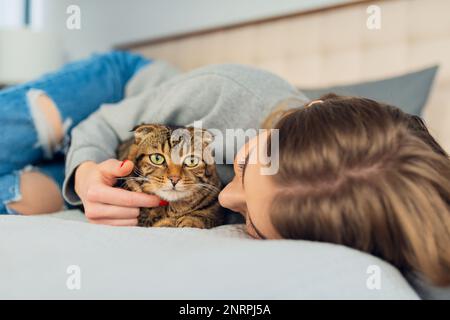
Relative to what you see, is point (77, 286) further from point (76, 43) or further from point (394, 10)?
point (76, 43)

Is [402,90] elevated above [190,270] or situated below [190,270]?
above

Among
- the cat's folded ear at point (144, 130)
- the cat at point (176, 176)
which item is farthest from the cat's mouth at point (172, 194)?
the cat's folded ear at point (144, 130)

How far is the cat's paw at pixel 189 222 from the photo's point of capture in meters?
0.79

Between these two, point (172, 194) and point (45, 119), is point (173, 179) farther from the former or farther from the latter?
point (45, 119)

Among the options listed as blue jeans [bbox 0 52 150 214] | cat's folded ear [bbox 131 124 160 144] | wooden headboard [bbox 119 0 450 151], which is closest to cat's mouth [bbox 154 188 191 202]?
cat's folded ear [bbox 131 124 160 144]

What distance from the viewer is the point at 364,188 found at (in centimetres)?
60

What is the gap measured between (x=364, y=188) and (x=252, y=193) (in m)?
0.18

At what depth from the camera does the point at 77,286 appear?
0.56 meters

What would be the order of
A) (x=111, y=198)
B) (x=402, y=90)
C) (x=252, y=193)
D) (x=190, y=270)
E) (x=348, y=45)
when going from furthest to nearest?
(x=348, y=45) < (x=402, y=90) < (x=111, y=198) < (x=252, y=193) < (x=190, y=270)

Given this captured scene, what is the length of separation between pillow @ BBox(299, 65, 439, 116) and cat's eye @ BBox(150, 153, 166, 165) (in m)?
0.73

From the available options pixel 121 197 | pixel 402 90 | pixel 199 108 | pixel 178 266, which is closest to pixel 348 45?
pixel 402 90

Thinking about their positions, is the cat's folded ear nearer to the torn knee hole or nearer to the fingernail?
the fingernail

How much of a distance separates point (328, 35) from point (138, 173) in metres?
1.21
